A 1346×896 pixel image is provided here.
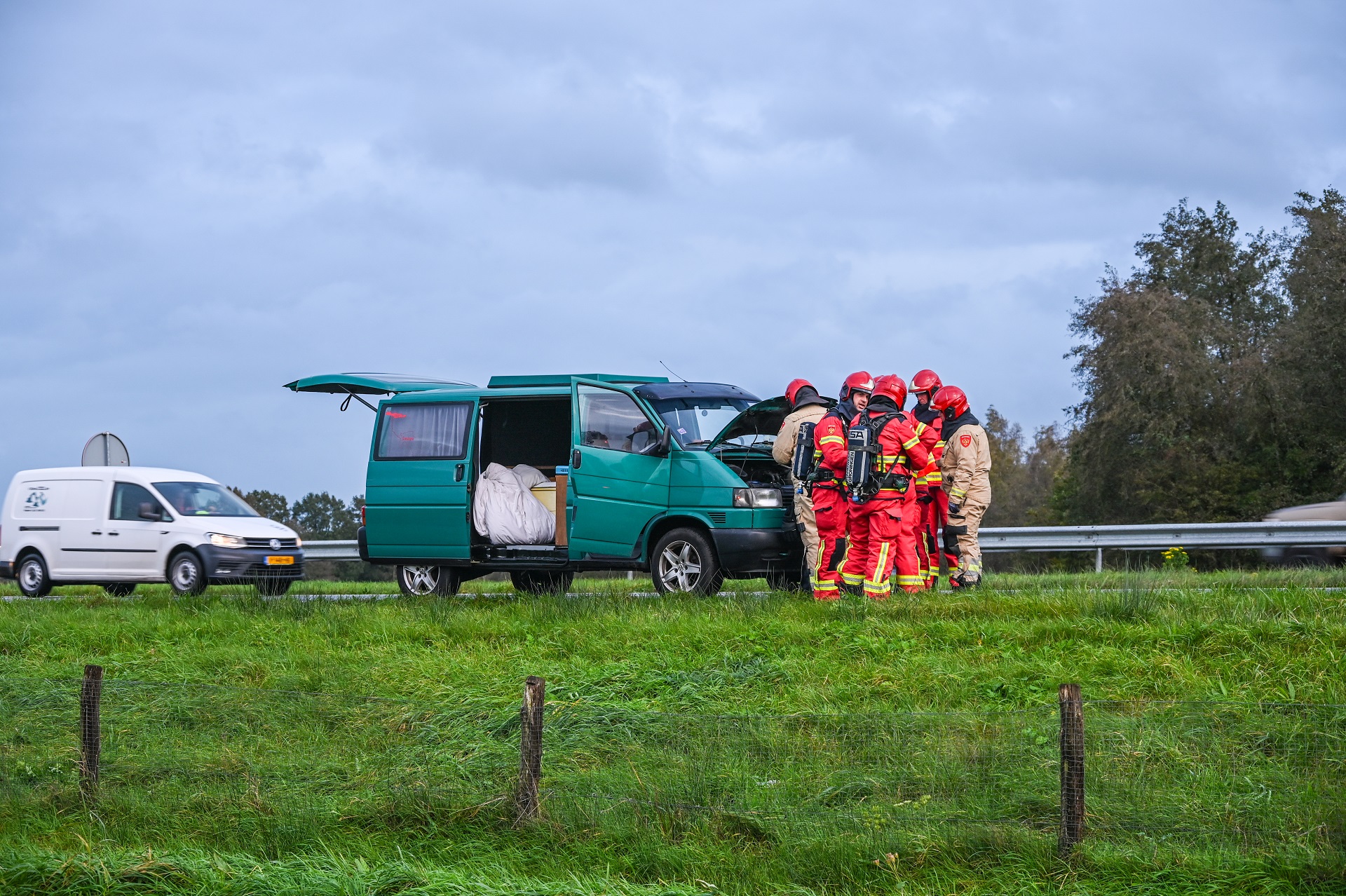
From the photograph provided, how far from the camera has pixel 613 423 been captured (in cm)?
1326

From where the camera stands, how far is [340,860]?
22.0ft

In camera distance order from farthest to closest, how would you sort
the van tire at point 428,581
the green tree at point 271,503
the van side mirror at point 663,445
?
1. the green tree at point 271,503
2. the van tire at point 428,581
3. the van side mirror at point 663,445

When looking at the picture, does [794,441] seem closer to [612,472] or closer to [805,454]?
[805,454]

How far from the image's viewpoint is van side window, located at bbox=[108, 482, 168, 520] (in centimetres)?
1756

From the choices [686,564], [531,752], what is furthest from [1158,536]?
[531,752]

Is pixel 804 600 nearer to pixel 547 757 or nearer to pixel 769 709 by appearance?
pixel 769 709

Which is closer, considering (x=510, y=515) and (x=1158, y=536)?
(x=510, y=515)

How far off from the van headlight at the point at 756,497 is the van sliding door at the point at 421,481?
320cm

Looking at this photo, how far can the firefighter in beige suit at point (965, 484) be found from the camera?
1255 cm

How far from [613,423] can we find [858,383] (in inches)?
101

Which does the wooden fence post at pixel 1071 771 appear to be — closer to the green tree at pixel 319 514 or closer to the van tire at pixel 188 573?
the van tire at pixel 188 573

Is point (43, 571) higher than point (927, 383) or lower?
lower

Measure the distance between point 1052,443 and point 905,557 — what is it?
63642 mm

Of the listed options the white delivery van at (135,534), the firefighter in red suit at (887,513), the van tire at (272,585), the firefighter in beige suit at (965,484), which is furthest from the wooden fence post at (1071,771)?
the white delivery van at (135,534)
